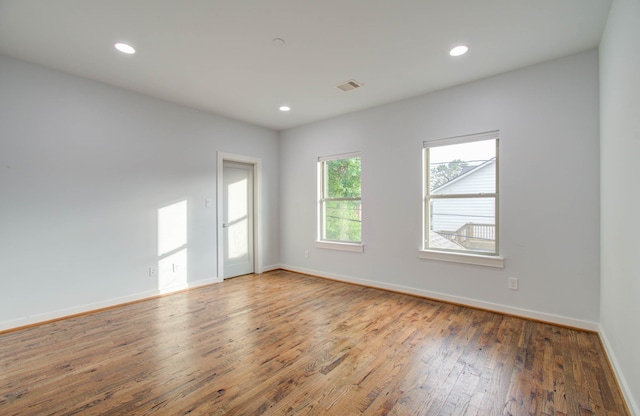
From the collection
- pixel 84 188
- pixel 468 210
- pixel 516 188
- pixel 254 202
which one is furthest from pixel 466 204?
pixel 84 188

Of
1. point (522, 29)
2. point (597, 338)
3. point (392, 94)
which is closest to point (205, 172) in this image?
point (392, 94)

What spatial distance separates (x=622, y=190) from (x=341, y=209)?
3.41m

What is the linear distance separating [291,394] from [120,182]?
10.8 ft

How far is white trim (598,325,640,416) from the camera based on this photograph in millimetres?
1640

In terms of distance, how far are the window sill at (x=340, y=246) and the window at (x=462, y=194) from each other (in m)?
1.06

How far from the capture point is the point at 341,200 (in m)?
4.87

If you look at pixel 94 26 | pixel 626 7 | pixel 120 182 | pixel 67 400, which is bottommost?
pixel 67 400

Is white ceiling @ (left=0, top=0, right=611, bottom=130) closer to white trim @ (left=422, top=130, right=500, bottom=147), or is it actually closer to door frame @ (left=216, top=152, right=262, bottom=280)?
white trim @ (left=422, top=130, right=500, bottom=147)

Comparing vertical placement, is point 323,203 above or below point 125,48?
below

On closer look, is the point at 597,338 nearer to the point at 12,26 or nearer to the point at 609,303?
the point at 609,303

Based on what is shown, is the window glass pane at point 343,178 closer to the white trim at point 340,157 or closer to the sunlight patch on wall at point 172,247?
the white trim at point 340,157

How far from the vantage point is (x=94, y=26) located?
2357 millimetres

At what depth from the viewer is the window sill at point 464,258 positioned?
3.25 m

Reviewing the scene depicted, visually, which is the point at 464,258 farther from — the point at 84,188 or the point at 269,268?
the point at 84,188
